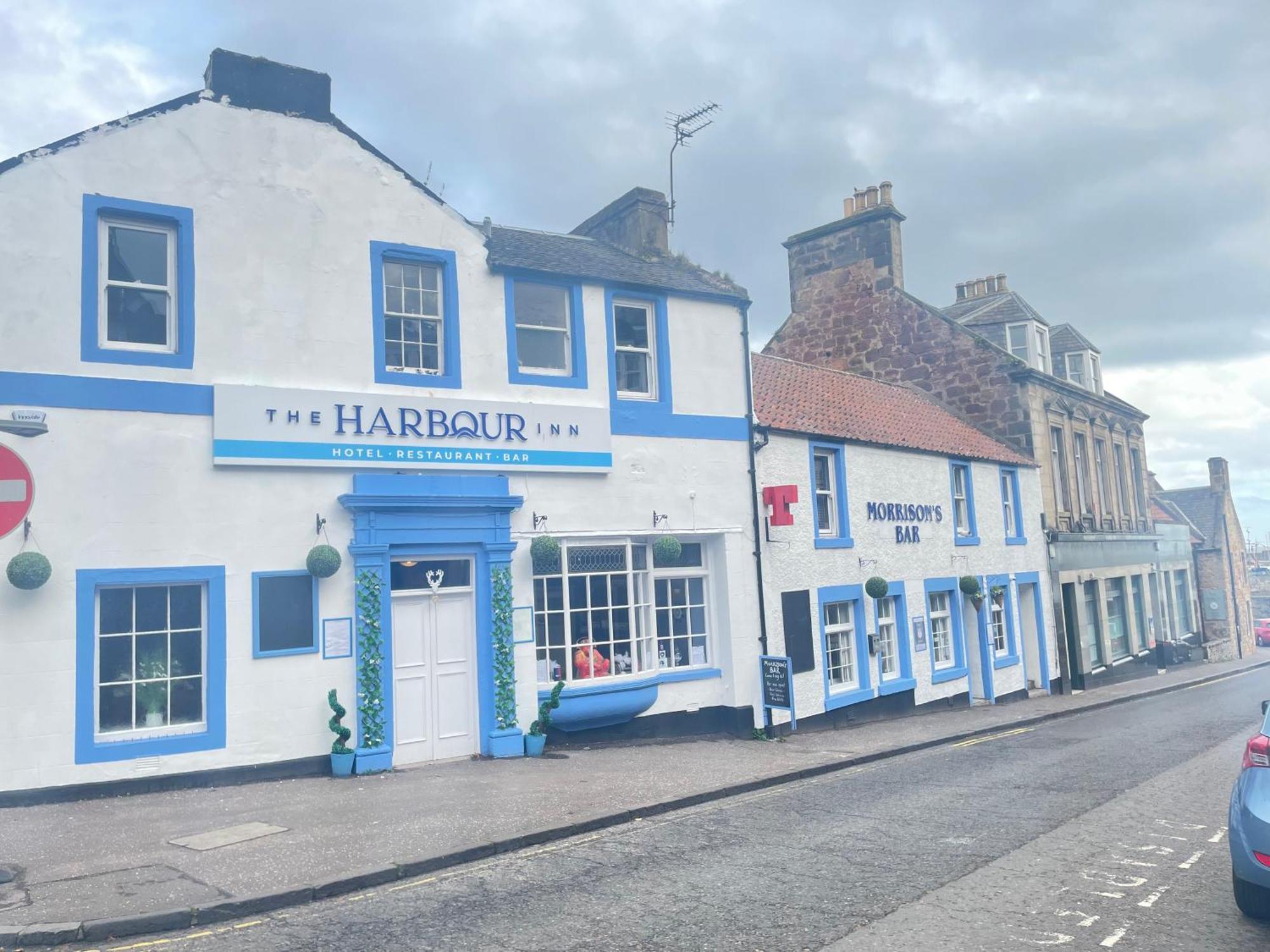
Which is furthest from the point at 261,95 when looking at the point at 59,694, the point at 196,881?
the point at 196,881

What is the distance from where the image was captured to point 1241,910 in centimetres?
634

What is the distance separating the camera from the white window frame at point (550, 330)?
44.8ft

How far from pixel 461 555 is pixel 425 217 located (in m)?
4.47

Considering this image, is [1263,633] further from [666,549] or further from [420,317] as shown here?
[420,317]

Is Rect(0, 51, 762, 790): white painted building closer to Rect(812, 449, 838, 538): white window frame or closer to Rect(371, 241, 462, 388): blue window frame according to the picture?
Rect(371, 241, 462, 388): blue window frame

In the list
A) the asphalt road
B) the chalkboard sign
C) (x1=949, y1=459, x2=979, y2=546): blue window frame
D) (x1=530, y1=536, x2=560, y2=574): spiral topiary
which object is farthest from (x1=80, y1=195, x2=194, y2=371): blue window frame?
(x1=949, y1=459, x2=979, y2=546): blue window frame

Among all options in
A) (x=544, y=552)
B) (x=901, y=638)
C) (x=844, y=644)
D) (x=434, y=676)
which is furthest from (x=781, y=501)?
(x=434, y=676)

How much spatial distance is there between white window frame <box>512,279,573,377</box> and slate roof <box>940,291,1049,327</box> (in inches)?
665

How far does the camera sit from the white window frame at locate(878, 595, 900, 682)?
1862 cm

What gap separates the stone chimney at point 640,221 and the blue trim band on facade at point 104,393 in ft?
26.2

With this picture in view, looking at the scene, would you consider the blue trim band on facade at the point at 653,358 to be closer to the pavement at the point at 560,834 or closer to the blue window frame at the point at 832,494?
the blue window frame at the point at 832,494

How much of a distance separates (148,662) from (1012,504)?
19.8 meters

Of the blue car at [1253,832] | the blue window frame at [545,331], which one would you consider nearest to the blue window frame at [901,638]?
the blue window frame at [545,331]

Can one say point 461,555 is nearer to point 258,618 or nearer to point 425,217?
point 258,618
